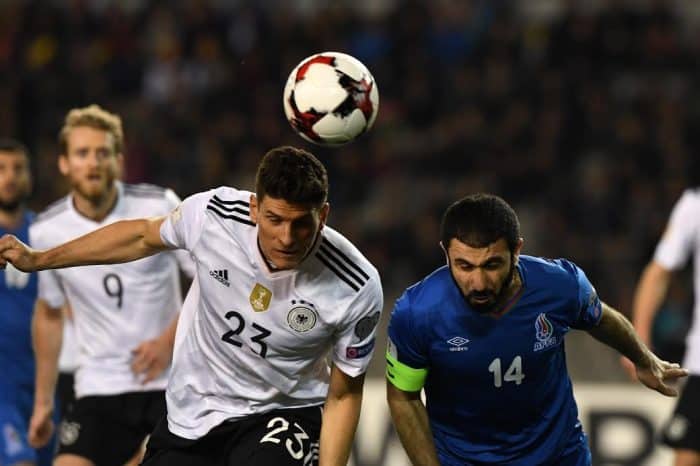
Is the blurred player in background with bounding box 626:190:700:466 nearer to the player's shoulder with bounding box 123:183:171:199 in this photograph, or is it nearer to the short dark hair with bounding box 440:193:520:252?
the short dark hair with bounding box 440:193:520:252

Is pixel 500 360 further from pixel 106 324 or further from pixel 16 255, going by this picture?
pixel 106 324

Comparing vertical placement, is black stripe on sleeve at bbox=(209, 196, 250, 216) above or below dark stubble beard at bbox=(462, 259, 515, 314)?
above

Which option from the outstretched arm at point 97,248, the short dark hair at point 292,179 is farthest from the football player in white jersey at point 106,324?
the short dark hair at point 292,179

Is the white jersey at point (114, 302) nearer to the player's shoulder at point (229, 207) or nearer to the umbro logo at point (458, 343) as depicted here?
the player's shoulder at point (229, 207)

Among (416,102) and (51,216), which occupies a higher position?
(416,102)

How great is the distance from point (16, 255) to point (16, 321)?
2114 millimetres

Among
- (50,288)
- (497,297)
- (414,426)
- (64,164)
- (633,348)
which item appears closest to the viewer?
(497,297)

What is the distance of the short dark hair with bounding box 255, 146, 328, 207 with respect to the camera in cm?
418

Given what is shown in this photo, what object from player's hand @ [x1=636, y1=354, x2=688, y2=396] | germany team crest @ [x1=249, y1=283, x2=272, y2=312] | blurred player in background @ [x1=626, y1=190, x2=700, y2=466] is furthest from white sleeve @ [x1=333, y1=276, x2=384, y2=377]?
blurred player in background @ [x1=626, y1=190, x2=700, y2=466]

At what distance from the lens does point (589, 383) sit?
8945 millimetres

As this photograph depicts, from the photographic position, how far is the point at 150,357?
229 inches

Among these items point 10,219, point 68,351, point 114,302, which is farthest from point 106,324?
point 68,351

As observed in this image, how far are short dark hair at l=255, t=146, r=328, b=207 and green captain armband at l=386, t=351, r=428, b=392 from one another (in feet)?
2.19

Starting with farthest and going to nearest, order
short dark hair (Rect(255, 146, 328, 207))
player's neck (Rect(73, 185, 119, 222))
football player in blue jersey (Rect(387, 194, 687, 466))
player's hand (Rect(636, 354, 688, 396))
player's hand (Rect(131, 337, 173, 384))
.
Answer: player's neck (Rect(73, 185, 119, 222)) < player's hand (Rect(131, 337, 173, 384)) < player's hand (Rect(636, 354, 688, 396)) < football player in blue jersey (Rect(387, 194, 687, 466)) < short dark hair (Rect(255, 146, 328, 207))
